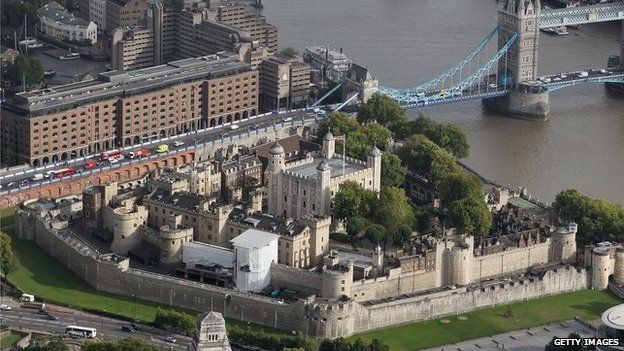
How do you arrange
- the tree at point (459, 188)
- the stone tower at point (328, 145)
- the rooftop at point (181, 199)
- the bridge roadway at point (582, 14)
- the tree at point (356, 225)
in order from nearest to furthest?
1. the rooftop at point (181, 199)
2. the tree at point (356, 225)
3. the tree at point (459, 188)
4. the stone tower at point (328, 145)
5. the bridge roadway at point (582, 14)

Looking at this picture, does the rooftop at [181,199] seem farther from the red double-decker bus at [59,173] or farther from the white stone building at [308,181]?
the red double-decker bus at [59,173]

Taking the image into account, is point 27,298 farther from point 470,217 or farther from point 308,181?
point 470,217

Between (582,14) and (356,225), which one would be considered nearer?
(356,225)

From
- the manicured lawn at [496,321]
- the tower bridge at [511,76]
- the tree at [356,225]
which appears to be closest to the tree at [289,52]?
the tower bridge at [511,76]

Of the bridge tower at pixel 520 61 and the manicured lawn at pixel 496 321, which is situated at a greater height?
the bridge tower at pixel 520 61

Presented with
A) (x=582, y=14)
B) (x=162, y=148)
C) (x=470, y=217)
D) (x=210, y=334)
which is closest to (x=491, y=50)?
(x=582, y=14)

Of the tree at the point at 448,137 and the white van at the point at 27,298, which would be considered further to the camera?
the tree at the point at 448,137
